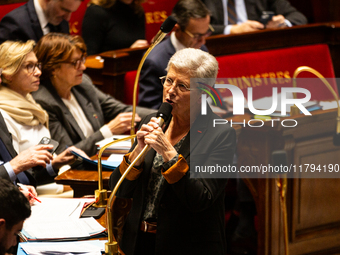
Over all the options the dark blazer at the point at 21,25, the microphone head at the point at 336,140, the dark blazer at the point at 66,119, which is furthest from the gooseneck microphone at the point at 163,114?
the dark blazer at the point at 21,25

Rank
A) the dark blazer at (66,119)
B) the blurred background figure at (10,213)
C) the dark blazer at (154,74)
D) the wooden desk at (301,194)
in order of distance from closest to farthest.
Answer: the blurred background figure at (10,213), the wooden desk at (301,194), the dark blazer at (66,119), the dark blazer at (154,74)

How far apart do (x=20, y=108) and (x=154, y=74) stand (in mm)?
1112

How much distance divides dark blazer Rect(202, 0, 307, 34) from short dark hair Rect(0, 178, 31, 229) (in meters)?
3.64

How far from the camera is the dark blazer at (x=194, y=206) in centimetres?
171

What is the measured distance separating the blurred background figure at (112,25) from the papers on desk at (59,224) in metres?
2.35

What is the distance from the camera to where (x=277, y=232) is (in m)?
2.61

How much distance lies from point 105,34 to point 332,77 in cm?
231

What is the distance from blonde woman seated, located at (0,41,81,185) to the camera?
2.53 metres

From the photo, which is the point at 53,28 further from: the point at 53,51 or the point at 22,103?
the point at 22,103

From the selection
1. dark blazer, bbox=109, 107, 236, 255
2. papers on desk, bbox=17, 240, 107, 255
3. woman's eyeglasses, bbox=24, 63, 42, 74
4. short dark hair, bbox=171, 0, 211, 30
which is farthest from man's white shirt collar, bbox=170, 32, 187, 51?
papers on desk, bbox=17, 240, 107, 255

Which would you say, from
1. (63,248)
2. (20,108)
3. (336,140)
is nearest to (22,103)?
(20,108)

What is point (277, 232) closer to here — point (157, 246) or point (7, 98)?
point (157, 246)

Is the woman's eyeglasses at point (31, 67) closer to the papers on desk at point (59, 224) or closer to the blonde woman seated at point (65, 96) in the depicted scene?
the blonde woman seated at point (65, 96)

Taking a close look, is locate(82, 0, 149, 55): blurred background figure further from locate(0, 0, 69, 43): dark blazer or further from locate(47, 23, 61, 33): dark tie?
locate(0, 0, 69, 43): dark blazer
